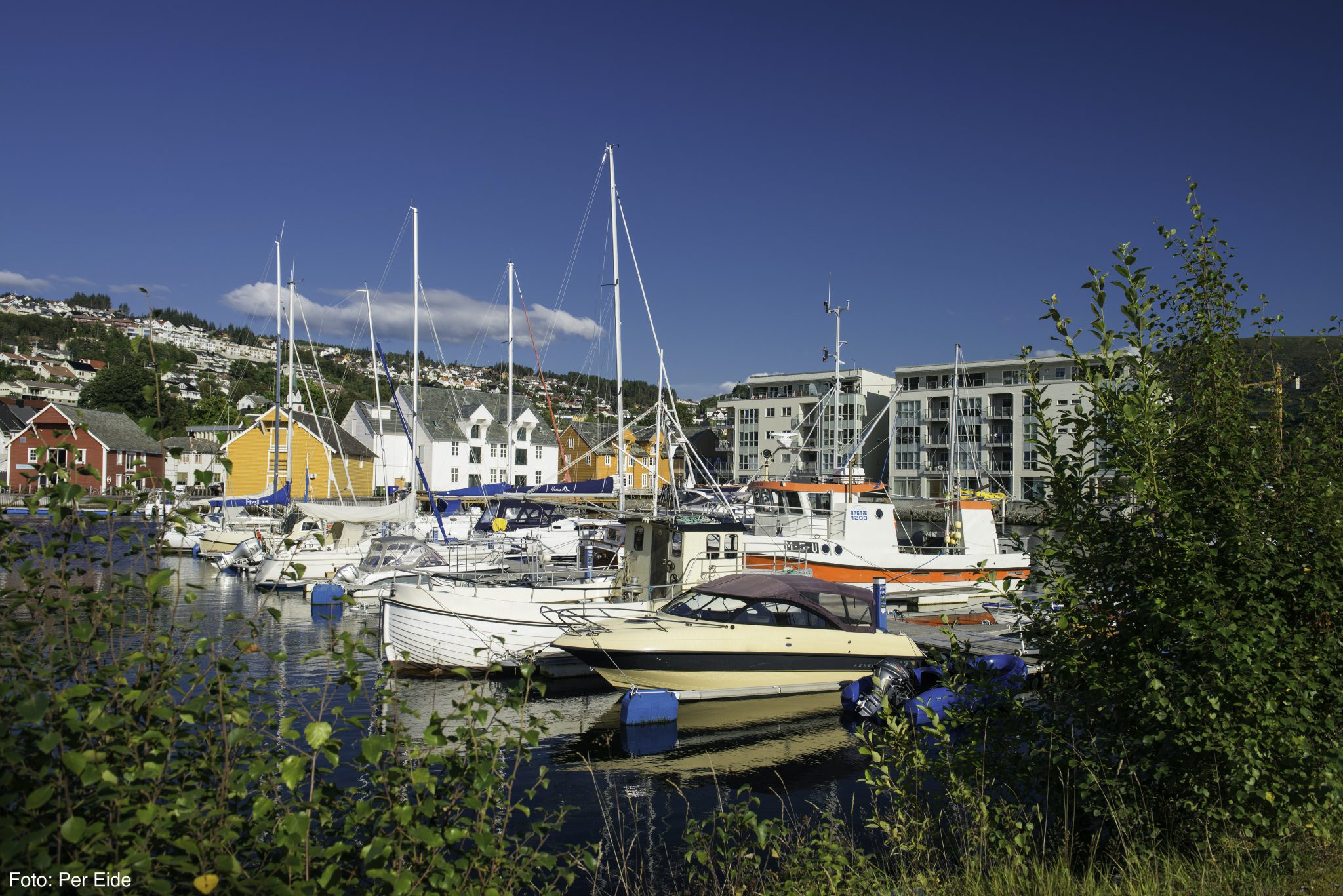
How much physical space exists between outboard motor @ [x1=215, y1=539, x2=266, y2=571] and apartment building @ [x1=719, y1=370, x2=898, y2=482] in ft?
156

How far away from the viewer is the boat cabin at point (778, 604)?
17078 millimetres

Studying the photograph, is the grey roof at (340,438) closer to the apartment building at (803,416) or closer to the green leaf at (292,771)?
the apartment building at (803,416)

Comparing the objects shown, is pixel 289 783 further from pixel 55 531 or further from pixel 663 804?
pixel 663 804

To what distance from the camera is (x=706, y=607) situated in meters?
17.3

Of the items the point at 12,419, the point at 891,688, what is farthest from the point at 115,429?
the point at 891,688

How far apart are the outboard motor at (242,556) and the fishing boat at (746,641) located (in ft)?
86.0

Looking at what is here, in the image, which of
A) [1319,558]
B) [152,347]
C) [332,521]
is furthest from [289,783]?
[332,521]

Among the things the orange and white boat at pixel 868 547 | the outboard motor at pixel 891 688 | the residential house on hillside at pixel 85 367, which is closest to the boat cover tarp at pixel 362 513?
the orange and white boat at pixel 868 547

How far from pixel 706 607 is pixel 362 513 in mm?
19548

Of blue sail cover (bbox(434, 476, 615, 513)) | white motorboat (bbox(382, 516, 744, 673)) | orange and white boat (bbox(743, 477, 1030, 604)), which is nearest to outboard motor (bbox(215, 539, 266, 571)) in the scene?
blue sail cover (bbox(434, 476, 615, 513))

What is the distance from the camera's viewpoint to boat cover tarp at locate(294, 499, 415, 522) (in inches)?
→ 1260

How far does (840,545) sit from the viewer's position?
2967 centimetres

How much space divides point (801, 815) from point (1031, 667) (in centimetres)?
730

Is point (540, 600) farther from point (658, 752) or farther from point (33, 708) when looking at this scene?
point (33, 708)
